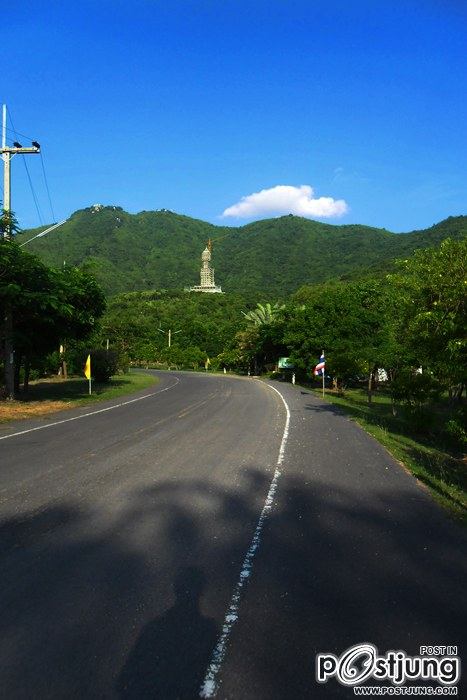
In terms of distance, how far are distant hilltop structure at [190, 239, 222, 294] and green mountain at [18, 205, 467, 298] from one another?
5.23 meters

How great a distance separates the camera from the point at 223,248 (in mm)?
161125

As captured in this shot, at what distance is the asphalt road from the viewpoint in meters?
3.63

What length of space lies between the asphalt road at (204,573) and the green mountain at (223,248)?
3981 inches

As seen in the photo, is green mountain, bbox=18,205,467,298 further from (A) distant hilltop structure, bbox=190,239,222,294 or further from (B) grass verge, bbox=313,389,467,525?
(B) grass verge, bbox=313,389,467,525

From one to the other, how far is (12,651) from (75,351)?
5044 cm

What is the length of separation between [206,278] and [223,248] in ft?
103

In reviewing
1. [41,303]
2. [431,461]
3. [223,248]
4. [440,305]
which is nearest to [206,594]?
[431,461]

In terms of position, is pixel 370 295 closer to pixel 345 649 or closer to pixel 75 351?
pixel 75 351

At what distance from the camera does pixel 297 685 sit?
347 cm

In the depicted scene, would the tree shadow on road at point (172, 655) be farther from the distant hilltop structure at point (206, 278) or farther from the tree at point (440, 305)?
the distant hilltop structure at point (206, 278)

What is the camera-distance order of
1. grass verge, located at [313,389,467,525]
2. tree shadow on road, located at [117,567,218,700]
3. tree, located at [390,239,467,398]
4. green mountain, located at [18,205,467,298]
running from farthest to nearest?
green mountain, located at [18,205,467,298]
tree, located at [390,239,467,398]
grass verge, located at [313,389,467,525]
tree shadow on road, located at [117,567,218,700]

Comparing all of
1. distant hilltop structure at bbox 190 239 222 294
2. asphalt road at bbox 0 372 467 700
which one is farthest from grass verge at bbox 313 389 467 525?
distant hilltop structure at bbox 190 239 222 294

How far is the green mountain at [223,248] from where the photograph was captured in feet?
410

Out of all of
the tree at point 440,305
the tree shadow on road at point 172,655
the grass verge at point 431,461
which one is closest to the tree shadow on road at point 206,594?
the tree shadow on road at point 172,655
